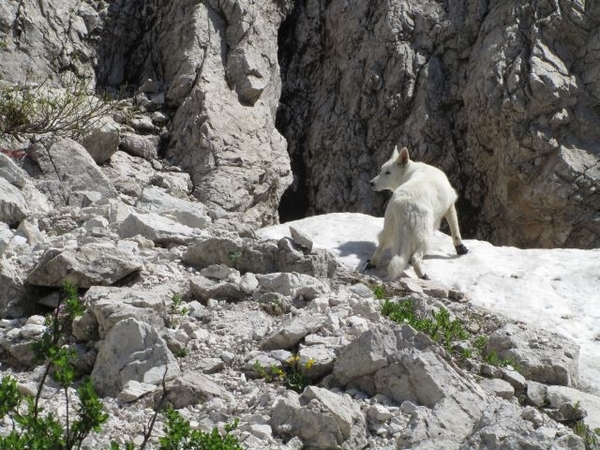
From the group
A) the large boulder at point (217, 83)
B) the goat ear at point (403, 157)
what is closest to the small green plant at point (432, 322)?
the goat ear at point (403, 157)

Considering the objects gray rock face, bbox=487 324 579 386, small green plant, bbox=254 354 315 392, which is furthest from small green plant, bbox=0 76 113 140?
gray rock face, bbox=487 324 579 386

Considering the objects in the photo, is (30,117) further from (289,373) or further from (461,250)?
(289,373)

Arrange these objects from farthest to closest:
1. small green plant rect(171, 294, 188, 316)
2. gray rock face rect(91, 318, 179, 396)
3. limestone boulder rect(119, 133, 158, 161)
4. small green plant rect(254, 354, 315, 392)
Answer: limestone boulder rect(119, 133, 158, 161), small green plant rect(171, 294, 188, 316), small green plant rect(254, 354, 315, 392), gray rock face rect(91, 318, 179, 396)

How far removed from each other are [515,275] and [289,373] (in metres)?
5.13

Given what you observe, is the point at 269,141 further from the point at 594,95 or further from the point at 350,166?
the point at 594,95

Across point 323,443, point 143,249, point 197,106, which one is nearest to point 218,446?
point 323,443

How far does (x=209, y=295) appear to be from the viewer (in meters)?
7.06

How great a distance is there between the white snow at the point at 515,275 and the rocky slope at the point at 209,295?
0.77 meters

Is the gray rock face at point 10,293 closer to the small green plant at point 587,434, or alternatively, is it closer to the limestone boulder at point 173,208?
the limestone boulder at point 173,208

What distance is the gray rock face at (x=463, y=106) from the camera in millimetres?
17422

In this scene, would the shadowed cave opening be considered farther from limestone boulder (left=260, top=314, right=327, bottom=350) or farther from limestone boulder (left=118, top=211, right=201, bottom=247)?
limestone boulder (left=260, top=314, right=327, bottom=350)

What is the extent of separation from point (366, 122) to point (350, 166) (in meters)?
1.32

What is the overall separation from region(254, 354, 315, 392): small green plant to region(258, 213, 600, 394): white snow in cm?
311

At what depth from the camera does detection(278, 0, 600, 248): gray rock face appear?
57.2ft
